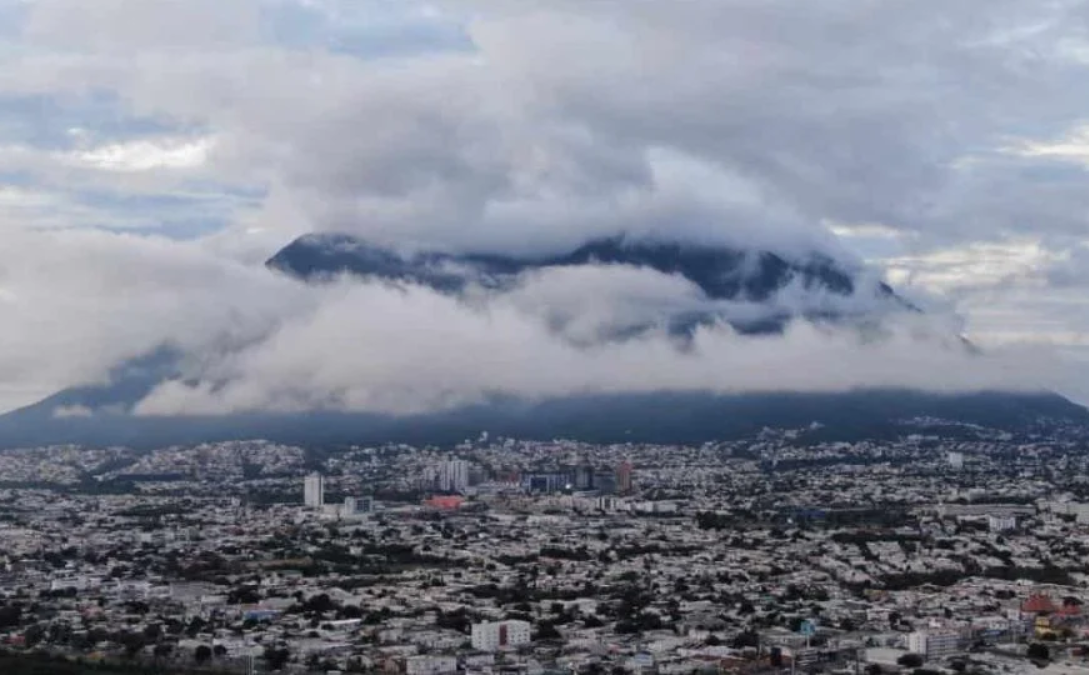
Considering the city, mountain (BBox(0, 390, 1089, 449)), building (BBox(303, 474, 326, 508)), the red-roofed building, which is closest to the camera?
the city

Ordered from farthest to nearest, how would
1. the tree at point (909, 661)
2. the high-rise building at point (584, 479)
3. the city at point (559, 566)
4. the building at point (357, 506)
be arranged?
the high-rise building at point (584, 479) → the building at point (357, 506) → the city at point (559, 566) → the tree at point (909, 661)

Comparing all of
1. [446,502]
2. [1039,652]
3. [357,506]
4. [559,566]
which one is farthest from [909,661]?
[446,502]

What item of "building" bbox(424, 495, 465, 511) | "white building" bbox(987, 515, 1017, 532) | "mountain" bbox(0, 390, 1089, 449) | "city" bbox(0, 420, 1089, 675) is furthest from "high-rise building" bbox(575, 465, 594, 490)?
"white building" bbox(987, 515, 1017, 532)

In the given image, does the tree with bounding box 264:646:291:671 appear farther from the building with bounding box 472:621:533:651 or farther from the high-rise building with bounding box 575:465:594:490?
the high-rise building with bounding box 575:465:594:490

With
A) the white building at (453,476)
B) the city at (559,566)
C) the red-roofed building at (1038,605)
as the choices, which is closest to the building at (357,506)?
the city at (559,566)

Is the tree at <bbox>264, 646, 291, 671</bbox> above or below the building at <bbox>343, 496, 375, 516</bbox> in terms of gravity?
below

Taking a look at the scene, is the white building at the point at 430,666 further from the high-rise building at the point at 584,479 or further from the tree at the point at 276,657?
the high-rise building at the point at 584,479

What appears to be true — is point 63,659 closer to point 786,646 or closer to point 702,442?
point 786,646

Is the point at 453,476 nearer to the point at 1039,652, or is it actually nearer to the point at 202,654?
the point at 202,654
